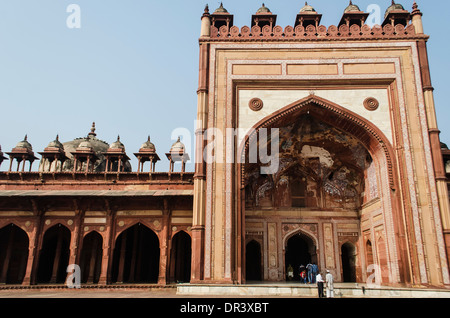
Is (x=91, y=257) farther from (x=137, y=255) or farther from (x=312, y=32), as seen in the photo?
(x=312, y=32)

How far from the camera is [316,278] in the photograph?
11.1 metres

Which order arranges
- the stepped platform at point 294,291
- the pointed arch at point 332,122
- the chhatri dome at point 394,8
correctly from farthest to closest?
the chhatri dome at point 394,8, the pointed arch at point 332,122, the stepped platform at point 294,291

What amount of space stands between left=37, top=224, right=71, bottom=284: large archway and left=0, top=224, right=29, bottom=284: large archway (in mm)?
760

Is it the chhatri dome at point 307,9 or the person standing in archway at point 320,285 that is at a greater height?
the chhatri dome at point 307,9

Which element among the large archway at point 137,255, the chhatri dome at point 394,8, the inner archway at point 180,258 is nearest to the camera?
the chhatri dome at point 394,8

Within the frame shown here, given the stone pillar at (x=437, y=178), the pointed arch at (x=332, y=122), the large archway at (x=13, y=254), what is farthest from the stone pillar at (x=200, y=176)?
the large archway at (x=13, y=254)

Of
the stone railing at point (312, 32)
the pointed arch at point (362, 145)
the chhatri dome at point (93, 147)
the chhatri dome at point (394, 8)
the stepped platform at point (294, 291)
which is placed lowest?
the stepped platform at point (294, 291)

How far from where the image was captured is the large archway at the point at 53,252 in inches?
649

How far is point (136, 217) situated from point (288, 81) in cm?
822

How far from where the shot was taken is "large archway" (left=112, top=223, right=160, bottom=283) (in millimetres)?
16547

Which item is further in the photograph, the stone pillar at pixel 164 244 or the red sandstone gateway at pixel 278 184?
the stone pillar at pixel 164 244

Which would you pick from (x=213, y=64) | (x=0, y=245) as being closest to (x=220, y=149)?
(x=213, y=64)

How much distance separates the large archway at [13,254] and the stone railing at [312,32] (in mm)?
11794

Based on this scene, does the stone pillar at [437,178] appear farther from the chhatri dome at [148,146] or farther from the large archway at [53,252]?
the large archway at [53,252]
